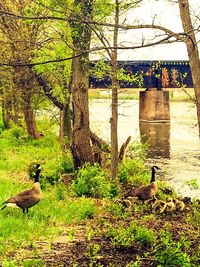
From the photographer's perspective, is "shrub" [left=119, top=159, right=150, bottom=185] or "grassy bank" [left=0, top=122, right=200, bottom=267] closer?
"grassy bank" [left=0, top=122, right=200, bottom=267]

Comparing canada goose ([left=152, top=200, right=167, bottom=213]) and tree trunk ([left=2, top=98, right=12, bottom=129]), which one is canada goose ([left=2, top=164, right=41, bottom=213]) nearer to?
canada goose ([left=152, top=200, right=167, bottom=213])

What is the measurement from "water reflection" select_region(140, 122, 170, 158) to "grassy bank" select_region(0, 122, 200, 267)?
27.0ft

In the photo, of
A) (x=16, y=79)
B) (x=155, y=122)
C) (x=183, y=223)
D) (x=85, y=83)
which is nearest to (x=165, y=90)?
(x=155, y=122)

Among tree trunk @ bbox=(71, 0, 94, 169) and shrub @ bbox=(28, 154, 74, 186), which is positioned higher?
tree trunk @ bbox=(71, 0, 94, 169)

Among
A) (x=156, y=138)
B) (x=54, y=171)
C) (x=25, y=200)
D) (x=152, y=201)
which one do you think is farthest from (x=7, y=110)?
(x=25, y=200)

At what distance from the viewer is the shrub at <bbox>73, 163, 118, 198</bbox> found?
15.8m

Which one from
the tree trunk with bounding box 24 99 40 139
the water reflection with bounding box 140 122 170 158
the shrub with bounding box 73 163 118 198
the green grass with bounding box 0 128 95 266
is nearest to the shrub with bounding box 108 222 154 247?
the green grass with bounding box 0 128 95 266

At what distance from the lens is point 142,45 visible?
920 centimetres

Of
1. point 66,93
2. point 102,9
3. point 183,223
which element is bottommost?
point 183,223

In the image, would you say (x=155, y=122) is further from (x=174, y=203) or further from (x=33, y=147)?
(x=174, y=203)

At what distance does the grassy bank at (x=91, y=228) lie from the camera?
948 centimetres

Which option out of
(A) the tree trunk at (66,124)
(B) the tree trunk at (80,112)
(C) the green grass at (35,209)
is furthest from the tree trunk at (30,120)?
(B) the tree trunk at (80,112)

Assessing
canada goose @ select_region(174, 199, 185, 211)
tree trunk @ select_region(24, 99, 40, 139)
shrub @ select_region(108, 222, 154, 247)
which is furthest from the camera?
tree trunk @ select_region(24, 99, 40, 139)

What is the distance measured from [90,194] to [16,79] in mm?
15574
